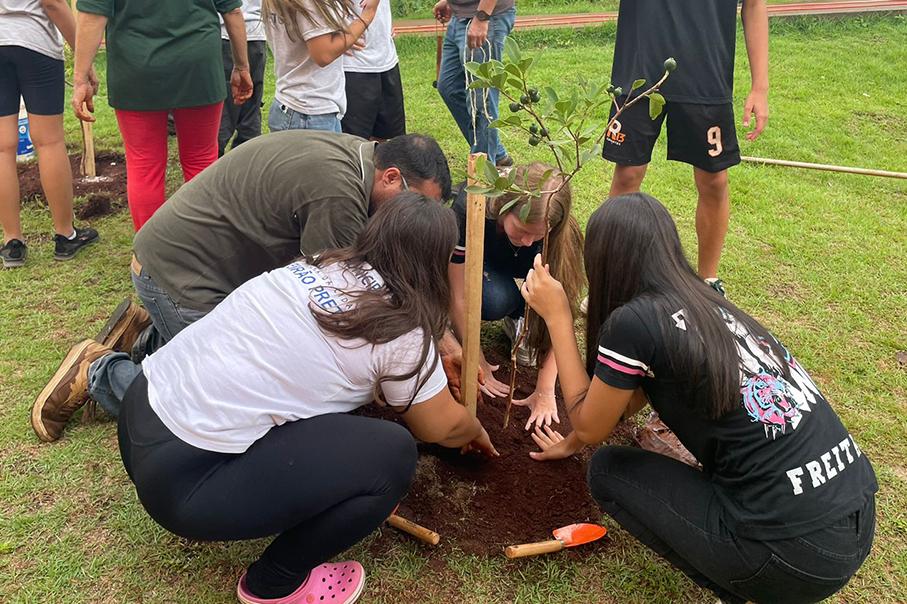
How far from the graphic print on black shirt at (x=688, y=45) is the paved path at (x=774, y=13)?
6.48 m

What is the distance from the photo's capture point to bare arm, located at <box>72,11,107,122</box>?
118 inches

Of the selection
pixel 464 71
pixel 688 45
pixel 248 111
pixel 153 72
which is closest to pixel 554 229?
pixel 688 45

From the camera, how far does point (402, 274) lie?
1824 millimetres

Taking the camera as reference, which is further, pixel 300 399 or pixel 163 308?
pixel 163 308

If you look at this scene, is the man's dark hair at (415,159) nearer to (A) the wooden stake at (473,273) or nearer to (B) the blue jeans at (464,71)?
(A) the wooden stake at (473,273)

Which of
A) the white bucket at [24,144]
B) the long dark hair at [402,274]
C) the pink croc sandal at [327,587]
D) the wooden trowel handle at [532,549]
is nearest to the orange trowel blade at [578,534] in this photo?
the wooden trowel handle at [532,549]

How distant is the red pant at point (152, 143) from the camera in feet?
10.7

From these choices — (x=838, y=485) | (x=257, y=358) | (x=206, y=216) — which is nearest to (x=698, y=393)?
(x=838, y=485)

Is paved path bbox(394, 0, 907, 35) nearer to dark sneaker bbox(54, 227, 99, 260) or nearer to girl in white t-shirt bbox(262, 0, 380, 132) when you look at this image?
dark sneaker bbox(54, 227, 99, 260)

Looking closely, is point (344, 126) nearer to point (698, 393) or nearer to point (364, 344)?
point (364, 344)

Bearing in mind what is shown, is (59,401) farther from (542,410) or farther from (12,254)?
(542,410)

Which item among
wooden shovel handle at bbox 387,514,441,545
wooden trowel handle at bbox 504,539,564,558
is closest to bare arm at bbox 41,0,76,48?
wooden shovel handle at bbox 387,514,441,545

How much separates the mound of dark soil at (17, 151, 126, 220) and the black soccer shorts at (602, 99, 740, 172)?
3109 millimetres

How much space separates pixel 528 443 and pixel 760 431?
1074 millimetres
